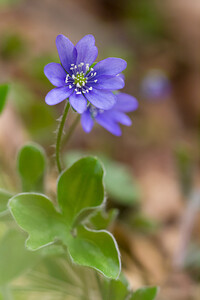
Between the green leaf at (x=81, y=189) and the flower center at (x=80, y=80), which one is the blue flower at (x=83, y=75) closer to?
the flower center at (x=80, y=80)

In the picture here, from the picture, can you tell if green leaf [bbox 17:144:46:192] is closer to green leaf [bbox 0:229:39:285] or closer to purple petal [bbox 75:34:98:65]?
green leaf [bbox 0:229:39:285]

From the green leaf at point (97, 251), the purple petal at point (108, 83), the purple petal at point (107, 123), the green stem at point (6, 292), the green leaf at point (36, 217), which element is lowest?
the green stem at point (6, 292)

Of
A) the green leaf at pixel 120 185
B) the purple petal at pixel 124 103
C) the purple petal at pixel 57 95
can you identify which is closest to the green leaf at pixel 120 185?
the green leaf at pixel 120 185

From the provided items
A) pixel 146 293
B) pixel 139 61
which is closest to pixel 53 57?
pixel 139 61

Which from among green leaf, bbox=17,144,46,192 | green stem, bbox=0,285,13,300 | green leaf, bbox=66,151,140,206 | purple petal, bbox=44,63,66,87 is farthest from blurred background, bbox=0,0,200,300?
purple petal, bbox=44,63,66,87

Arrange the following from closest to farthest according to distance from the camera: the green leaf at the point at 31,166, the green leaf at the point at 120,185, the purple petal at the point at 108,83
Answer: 1. the purple petal at the point at 108,83
2. the green leaf at the point at 31,166
3. the green leaf at the point at 120,185

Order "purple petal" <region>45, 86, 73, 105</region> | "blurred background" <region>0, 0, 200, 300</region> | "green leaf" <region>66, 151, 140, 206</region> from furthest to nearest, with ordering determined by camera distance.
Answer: "green leaf" <region>66, 151, 140, 206</region>, "blurred background" <region>0, 0, 200, 300</region>, "purple petal" <region>45, 86, 73, 105</region>

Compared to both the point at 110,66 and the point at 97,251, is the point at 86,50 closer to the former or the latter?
the point at 110,66

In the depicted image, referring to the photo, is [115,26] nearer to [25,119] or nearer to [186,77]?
[186,77]
